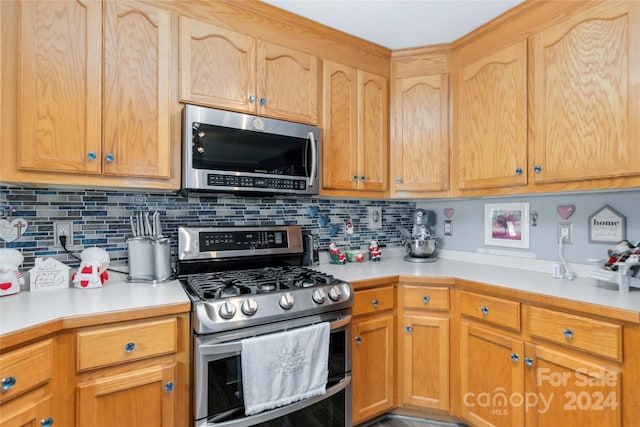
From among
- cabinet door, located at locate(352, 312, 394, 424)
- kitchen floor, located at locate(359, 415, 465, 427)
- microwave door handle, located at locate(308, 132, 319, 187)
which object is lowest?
kitchen floor, located at locate(359, 415, 465, 427)

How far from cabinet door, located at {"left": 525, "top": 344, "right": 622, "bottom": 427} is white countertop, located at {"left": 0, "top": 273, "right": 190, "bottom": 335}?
5.12ft

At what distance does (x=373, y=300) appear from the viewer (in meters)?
1.80

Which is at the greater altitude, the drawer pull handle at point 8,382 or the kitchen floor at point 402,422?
the drawer pull handle at point 8,382

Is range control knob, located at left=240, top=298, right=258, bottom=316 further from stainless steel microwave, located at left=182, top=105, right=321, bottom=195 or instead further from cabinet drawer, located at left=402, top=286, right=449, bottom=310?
cabinet drawer, located at left=402, top=286, right=449, bottom=310

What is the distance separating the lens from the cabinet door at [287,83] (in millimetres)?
1777

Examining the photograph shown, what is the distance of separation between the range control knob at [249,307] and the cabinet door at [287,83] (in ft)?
3.27

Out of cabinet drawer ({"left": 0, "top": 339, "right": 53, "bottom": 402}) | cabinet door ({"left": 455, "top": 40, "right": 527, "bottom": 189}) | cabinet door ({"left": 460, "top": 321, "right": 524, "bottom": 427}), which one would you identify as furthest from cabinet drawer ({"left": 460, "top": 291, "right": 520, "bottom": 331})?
cabinet drawer ({"left": 0, "top": 339, "right": 53, "bottom": 402})

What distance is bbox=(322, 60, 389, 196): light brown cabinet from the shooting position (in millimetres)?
1998

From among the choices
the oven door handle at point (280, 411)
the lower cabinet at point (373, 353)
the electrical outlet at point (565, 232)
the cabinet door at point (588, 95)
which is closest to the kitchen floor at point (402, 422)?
the lower cabinet at point (373, 353)

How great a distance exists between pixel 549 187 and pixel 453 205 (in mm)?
859

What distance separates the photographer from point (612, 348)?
1232mm

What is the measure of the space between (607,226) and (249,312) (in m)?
1.85

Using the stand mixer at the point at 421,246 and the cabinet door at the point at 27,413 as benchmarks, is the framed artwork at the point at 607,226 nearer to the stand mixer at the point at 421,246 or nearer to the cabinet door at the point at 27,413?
the stand mixer at the point at 421,246

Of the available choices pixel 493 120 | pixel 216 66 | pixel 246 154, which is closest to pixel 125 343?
pixel 246 154
